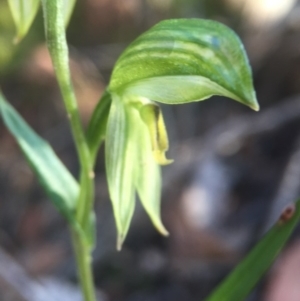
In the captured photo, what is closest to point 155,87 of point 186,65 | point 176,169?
point 186,65

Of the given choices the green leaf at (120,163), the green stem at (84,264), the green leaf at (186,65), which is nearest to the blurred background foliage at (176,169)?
the green stem at (84,264)

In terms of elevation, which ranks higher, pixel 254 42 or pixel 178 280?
pixel 254 42

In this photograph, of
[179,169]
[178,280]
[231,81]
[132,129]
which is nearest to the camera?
[231,81]

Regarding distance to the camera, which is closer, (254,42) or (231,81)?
(231,81)

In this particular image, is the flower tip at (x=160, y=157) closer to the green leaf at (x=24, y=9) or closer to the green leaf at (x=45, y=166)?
the green leaf at (x=45, y=166)

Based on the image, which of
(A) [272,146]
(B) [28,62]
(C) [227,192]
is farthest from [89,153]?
(B) [28,62]

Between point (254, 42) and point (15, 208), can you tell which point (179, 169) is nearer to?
point (15, 208)

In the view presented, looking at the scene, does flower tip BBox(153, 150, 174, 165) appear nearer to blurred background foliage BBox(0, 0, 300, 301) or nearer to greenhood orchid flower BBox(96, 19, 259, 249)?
greenhood orchid flower BBox(96, 19, 259, 249)
